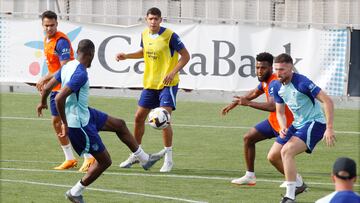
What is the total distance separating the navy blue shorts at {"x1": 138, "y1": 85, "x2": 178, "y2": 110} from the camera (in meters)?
16.0

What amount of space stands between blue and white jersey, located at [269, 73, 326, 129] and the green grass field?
105 cm

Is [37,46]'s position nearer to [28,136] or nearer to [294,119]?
[28,136]

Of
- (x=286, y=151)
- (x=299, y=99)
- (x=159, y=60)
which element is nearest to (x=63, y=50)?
(x=159, y=60)

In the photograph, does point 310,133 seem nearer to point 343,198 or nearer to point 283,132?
point 283,132

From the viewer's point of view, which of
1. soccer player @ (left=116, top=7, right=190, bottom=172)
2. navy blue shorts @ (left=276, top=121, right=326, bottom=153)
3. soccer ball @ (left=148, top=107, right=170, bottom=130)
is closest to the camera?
navy blue shorts @ (left=276, top=121, right=326, bottom=153)

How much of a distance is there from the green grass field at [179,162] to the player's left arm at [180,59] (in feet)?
4.44

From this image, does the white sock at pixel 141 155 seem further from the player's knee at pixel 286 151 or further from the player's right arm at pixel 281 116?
the player's knee at pixel 286 151

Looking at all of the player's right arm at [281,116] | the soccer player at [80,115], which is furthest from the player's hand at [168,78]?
the soccer player at [80,115]

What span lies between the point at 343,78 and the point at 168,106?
34.5 ft

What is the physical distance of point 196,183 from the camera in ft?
48.4

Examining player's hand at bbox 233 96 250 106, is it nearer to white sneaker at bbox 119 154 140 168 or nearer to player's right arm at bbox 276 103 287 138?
player's right arm at bbox 276 103 287 138

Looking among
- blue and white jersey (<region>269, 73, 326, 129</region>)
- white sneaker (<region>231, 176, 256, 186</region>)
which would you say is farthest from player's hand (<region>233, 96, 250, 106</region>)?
white sneaker (<region>231, 176, 256, 186</region>)

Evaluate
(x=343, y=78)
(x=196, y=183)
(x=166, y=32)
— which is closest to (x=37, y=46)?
(x=343, y=78)

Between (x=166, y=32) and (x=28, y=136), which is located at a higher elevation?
(x=166, y=32)
